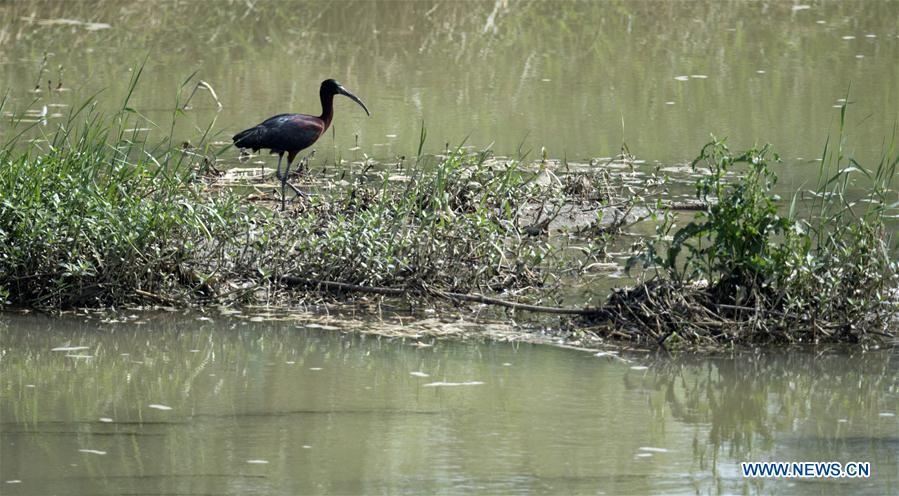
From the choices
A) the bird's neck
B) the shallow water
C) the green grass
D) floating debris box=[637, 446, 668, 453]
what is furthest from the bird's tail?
floating debris box=[637, 446, 668, 453]

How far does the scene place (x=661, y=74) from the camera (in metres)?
13.6

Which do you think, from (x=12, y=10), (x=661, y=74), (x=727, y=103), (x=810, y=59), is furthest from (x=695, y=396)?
(x=12, y=10)

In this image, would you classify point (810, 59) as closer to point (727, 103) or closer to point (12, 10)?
point (727, 103)

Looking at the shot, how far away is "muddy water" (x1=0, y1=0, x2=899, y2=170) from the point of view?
449 inches

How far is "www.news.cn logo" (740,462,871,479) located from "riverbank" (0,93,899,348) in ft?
4.34

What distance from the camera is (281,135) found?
9.24m

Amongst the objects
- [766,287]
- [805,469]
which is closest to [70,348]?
[766,287]

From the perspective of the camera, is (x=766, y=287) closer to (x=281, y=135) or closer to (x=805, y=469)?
(x=805, y=469)

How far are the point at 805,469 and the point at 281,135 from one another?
5.03m

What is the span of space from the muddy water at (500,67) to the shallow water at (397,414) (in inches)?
164

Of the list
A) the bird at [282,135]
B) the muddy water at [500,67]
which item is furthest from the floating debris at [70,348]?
the muddy water at [500,67]

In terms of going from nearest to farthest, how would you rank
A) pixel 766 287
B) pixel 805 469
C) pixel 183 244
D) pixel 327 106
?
pixel 805 469
pixel 766 287
pixel 183 244
pixel 327 106

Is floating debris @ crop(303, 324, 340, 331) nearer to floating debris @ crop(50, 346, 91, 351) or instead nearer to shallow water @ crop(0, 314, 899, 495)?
shallow water @ crop(0, 314, 899, 495)

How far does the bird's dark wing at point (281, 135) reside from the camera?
30.2ft
